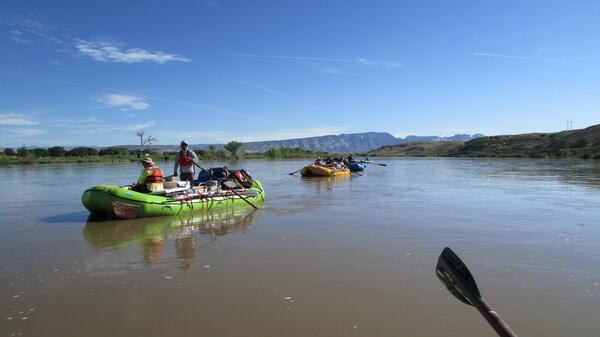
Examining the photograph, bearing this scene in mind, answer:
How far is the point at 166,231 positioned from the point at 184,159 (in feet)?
11.2


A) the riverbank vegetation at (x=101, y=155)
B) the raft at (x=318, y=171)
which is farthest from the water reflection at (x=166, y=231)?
the riverbank vegetation at (x=101, y=155)

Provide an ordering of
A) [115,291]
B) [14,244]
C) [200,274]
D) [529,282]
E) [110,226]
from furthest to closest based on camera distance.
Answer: [110,226] → [14,244] → [200,274] → [529,282] → [115,291]

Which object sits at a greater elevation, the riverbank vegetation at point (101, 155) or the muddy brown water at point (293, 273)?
the riverbank vegetation at point (101, 155)

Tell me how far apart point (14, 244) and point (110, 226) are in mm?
1999

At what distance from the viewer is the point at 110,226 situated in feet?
29.6

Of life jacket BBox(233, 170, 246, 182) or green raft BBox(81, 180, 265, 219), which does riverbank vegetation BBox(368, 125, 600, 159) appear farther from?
green raft BBox(81, 180, 265, 219)

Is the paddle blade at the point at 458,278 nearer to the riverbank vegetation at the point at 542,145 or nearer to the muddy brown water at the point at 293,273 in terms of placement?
the muddy brown water at the point at 293,273

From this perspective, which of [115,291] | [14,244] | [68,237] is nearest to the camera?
[115,291]

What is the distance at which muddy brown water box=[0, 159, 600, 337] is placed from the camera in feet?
13.3

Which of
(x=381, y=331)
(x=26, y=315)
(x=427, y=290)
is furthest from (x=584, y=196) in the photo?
(x=26, y=315)

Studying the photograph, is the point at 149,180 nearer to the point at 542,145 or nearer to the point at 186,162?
the point at 186,162

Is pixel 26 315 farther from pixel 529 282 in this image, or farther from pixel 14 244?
pixel 529 282

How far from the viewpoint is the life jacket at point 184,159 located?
1138cm

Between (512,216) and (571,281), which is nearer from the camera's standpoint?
(571,281)
